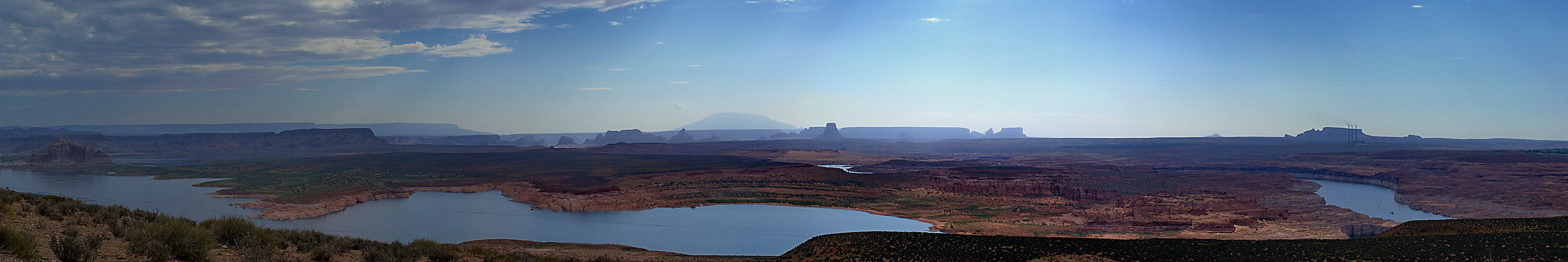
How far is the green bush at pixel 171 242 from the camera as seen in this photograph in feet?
28.6

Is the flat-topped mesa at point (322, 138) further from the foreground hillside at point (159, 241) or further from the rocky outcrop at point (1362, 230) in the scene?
the rocky outcrop at point (1362, 230)

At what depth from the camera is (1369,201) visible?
48875 mm

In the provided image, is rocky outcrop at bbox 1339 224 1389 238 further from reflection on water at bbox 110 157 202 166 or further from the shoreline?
reflection on water at bbox 110 157 202 166

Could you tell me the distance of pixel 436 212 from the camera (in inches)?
1587

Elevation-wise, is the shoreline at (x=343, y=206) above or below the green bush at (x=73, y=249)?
below

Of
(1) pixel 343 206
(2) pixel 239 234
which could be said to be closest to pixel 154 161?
(1) pixel 343 206

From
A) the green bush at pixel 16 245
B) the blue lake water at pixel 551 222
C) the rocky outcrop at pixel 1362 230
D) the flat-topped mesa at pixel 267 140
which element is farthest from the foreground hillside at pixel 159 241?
A: the flat-topped mesa at pixel 267 140

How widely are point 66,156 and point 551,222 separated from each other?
78051 millimetres

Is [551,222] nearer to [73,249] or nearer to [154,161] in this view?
[73,249]

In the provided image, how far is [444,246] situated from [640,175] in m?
50.0

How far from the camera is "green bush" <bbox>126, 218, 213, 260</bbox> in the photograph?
8.73m

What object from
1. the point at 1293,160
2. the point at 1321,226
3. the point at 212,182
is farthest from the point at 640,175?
the point at 1293,160

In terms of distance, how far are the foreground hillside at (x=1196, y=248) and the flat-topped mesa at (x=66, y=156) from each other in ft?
308

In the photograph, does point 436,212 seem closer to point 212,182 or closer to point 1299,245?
point 212,182
